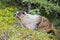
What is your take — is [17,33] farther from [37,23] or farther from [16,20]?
[16,20]

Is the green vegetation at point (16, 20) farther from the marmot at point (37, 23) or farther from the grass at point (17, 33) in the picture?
the marmot at point (37, 23)

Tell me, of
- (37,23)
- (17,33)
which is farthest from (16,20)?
(17,33)

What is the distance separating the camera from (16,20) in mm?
6848

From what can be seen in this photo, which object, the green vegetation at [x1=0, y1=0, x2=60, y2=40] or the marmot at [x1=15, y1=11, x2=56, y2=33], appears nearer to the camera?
the green vegetation at [x1=0, y1=0, x2=60, y2=40]

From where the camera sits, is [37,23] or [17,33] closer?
[17,33]

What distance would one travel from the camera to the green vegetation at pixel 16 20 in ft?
19.1

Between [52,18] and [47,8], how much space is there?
76 centimetres

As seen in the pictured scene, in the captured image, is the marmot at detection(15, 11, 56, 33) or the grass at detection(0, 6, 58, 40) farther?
the marmot at detection(15, 11, 56, 33)

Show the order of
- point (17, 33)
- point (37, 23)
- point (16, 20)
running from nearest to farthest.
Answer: point (17, 33), point (37, 23), point (16, 20)

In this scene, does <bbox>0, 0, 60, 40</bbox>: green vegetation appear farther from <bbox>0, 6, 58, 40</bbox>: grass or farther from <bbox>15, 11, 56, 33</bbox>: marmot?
<bbox>15, 11, 56, 33</bbox>: marmot

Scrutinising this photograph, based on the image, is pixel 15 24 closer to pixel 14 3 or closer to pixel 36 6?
pixel 36 6

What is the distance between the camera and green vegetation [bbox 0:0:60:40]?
5816 mm

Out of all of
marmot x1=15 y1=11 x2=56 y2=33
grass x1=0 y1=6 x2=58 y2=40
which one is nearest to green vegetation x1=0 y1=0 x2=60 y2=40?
grass x1=0 y1=6 x2=58 y2=40

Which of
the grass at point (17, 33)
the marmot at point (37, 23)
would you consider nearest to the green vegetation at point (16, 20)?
the grass at point (17, 33)
